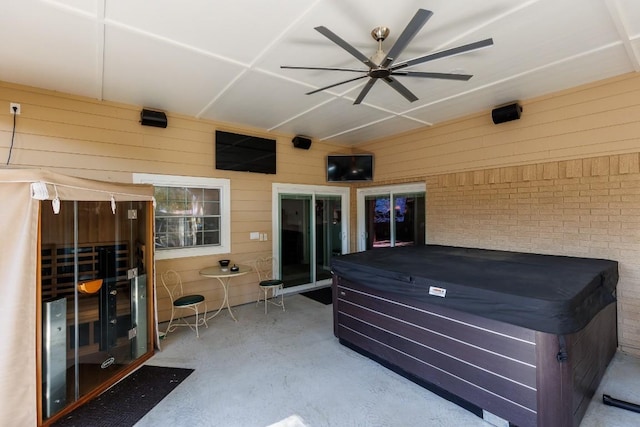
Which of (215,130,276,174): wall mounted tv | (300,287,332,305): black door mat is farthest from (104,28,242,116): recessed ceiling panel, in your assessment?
(300,287,332,305): black door mat

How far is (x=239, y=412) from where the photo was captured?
2320mm

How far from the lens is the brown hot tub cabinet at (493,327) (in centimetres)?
186

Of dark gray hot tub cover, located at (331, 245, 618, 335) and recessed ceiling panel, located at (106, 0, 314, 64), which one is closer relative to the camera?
dark gray hot tub cover, located at (331, 245, 618, 335)

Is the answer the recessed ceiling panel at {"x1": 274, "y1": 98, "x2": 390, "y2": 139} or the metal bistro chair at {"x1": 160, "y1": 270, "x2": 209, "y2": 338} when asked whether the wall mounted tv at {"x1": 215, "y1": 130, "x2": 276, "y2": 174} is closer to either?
the recessed ceiling panel at {"x1": 274, "y1": 98, "x2": 390, "y2": 139}

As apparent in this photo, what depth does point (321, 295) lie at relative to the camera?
5559 mm

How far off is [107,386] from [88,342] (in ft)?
1.50

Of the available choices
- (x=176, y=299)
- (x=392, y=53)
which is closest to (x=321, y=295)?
(x=176, y=299)

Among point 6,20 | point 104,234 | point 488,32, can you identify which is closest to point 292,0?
point 488,32

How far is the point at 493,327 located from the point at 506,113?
3241mm

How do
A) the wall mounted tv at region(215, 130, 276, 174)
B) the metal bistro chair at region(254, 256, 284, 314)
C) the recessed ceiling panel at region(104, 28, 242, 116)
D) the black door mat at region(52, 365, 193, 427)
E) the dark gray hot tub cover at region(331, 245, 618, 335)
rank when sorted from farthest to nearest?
the metal bistro chair at region(254, 256, 284, 314) → the wall mounted tv at region(215, 130, 276, 174) → the recessed ceiling panel at region(104, 28, 242, 116) → the black door mat at region(52, 365, 193, 427) → the dark gray hot tub cover at region(331, 245, 618, 335)

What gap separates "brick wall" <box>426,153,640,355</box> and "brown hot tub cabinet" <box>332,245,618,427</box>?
0.27 meters

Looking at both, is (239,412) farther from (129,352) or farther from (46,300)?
(46,300)

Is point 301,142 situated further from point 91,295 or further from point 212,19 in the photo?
point 91,295

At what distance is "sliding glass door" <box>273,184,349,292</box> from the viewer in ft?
18.3
